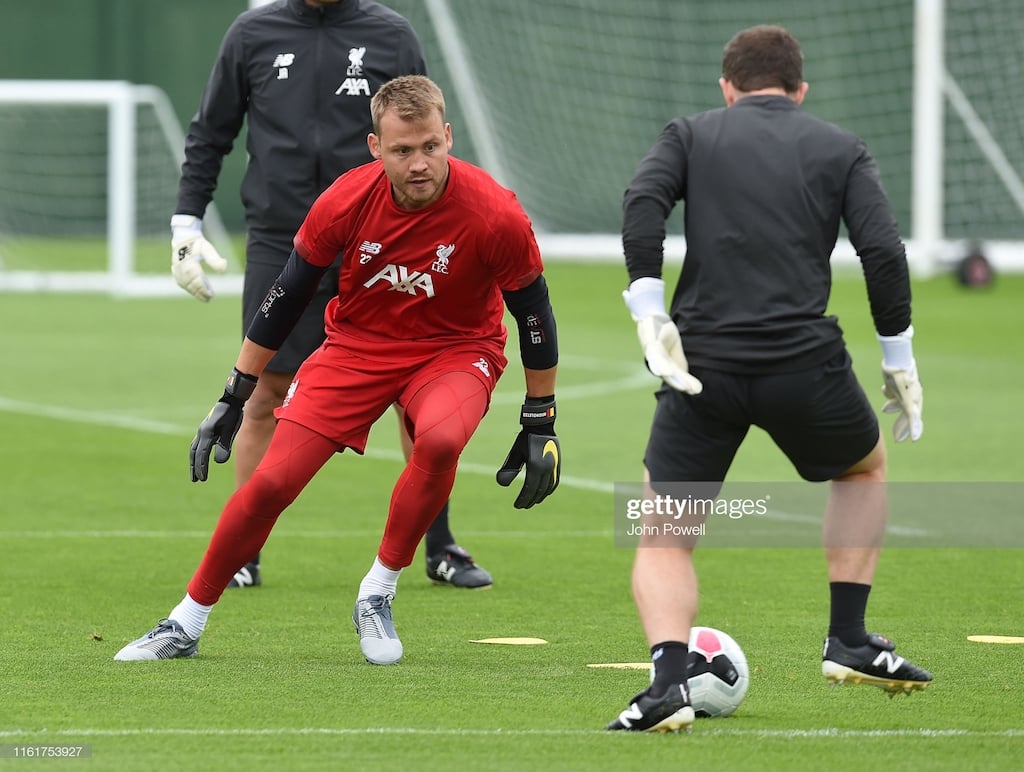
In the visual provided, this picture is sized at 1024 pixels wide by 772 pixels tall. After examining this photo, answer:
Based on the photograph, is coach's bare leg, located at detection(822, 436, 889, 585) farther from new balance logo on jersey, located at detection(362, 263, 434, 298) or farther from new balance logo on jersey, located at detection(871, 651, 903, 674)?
new balance logo on jersey, located at detection(362, 263, 434, 298)

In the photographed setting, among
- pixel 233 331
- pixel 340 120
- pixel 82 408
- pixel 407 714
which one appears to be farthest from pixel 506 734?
pixel 233 331

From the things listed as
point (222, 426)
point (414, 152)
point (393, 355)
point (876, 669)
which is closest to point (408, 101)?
point (414, 152)

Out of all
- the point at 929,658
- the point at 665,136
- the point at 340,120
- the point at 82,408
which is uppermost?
the point at 665,136

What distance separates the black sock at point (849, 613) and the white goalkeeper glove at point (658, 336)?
31.5 inches

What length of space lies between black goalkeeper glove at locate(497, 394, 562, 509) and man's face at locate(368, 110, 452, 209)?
2.41 feet

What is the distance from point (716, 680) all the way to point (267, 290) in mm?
2815

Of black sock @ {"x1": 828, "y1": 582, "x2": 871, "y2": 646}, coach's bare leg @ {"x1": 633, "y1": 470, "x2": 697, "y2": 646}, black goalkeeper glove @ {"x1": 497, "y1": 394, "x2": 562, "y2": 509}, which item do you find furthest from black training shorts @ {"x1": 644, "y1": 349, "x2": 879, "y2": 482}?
black goalkeeper glove @ {"x1": 497, "y1": 394, "x2": 562, "y2": 509}

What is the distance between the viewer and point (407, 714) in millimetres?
5125

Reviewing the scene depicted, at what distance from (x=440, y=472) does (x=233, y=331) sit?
13.4 metres

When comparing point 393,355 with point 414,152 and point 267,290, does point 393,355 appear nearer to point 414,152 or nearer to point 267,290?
point 414,152

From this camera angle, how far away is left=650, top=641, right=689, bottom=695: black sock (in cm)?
487

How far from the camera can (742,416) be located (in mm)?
5070

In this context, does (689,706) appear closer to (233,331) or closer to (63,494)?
(63,494)

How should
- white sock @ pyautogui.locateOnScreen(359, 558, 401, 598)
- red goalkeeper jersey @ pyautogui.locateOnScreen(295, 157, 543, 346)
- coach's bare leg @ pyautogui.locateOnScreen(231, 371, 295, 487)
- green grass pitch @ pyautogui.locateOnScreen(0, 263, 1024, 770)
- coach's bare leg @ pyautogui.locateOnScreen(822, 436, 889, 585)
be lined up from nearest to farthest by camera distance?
green grass pitch @ pyautogui.locateOnScreen(0, 263, 1024, 770)
coach's bare leg @ pyautogui.locateOnScreen(822, 436, 889, 585)
red goalkeeper jersey @ pyautogui.locateOnScreen(295, 157, 543, 346)
white sock @ pyautogui.locateOnScreen(359, 558, 401, 598)
coach's bare leg @ pyautogui.locateOnScreen(231, 371, 295, 487)
